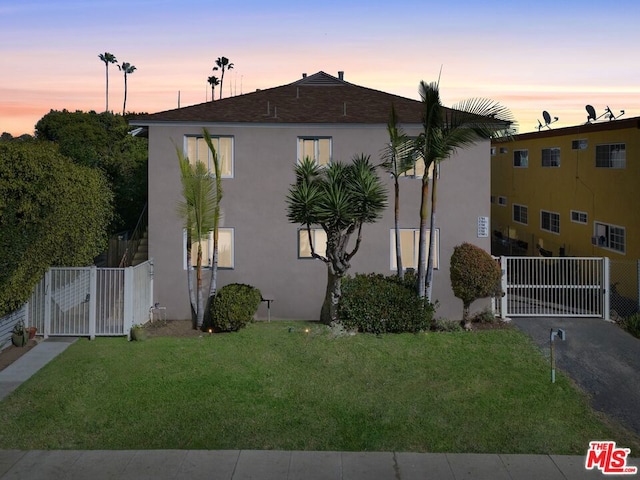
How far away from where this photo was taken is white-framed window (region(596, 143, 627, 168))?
24086 millimetres

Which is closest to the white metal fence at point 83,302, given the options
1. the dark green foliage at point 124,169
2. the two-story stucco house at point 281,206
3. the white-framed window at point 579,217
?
the two-story stucco house at point 281,206

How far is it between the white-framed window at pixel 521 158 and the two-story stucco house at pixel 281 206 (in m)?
13.5

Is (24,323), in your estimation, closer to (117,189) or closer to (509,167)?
(117,189)

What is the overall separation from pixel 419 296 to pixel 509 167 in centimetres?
1977

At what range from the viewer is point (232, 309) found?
1753cm

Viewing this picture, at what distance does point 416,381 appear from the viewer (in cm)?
1362

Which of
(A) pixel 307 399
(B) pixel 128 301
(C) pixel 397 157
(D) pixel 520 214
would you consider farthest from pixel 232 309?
(D) pixel 520 214

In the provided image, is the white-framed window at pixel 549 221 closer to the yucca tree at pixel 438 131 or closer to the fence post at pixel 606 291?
the fence post at pixel 606 291

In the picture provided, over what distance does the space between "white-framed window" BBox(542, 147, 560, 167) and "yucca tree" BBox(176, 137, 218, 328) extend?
1655 centimetres

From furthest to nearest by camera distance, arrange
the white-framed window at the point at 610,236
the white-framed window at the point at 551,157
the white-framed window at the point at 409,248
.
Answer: the white-framed window at the point at 551,157 < the white-framed window at the point at 610,236 < the white-framed window at the point at 409,248

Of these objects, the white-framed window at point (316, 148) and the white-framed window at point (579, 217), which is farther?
the white-framed window at point (579, 217)

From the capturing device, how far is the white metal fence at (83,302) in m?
17.2

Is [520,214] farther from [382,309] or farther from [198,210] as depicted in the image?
[198,210]

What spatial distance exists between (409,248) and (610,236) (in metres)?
8.60
